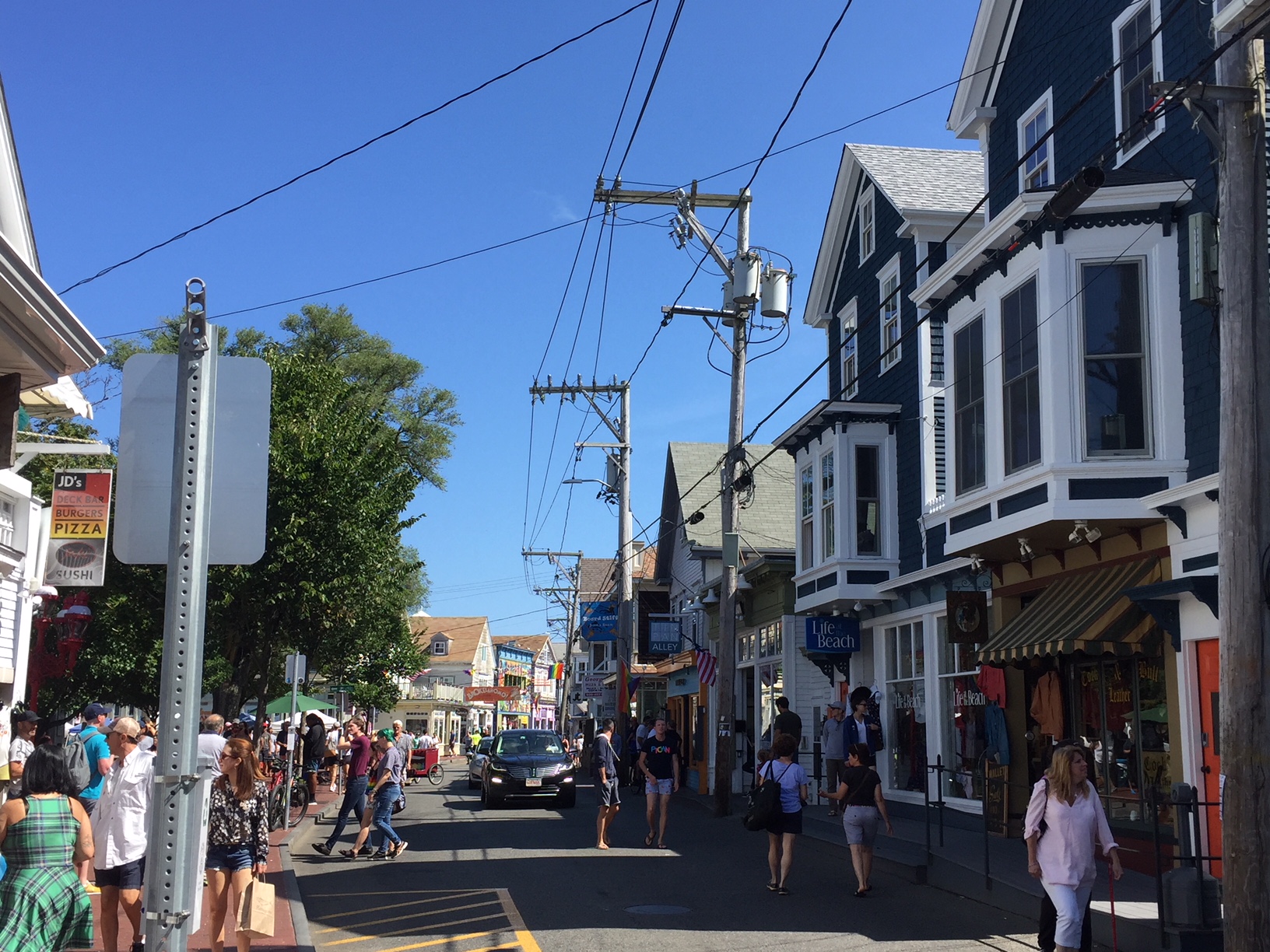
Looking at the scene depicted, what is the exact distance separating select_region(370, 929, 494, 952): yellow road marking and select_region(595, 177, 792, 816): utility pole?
534 inches

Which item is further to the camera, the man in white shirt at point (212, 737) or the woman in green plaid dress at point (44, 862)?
the man in white shirt at point (212, 737)

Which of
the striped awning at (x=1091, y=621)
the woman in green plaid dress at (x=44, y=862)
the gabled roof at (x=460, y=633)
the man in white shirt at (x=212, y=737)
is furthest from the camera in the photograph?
the gabled roof at (x=460, y=633)

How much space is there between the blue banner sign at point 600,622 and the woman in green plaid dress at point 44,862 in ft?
133

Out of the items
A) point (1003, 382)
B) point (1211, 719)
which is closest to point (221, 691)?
point (1003, 382)

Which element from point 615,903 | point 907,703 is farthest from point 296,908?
point 907,703

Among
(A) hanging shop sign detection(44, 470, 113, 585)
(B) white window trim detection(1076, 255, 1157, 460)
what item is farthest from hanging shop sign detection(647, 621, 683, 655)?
(B) white window trim detection(1076, 255, 1157, 460)

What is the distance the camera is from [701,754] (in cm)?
3584

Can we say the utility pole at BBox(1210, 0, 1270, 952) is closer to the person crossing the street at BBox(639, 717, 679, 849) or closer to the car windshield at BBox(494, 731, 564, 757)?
the person crossing the street at BBox(639, 717, 679, 849)

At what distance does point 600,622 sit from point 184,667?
4550 centimetres

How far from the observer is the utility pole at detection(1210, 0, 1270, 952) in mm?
8062

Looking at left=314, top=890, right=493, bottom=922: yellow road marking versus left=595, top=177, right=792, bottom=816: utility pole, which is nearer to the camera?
left=314, top=890, right=493, bottom=922: yellow road marking

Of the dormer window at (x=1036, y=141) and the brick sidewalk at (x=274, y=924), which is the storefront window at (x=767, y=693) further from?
the brick sidewalk at (x=274, y=924)

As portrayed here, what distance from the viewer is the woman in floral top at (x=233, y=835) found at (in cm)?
868

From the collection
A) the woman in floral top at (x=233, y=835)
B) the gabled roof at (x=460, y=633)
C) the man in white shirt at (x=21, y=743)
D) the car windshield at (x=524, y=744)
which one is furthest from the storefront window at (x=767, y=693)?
the gabled roof at (x=460, y=633)
